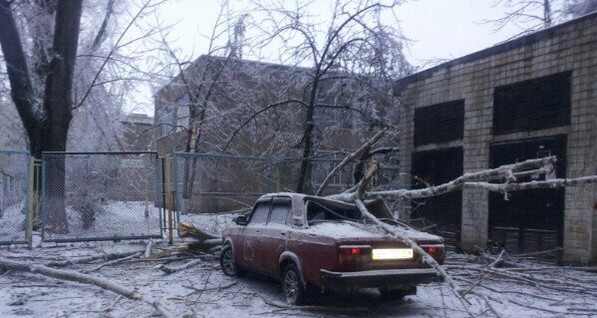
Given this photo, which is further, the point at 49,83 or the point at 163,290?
the point at 49,83

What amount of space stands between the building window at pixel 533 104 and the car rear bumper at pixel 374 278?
17.7ft

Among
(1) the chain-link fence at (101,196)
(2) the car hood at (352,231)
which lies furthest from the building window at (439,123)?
(1) the chain-link fence at (101,196)

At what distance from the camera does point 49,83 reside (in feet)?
41.5

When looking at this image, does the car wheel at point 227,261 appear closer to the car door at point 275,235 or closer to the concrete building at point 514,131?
the car door at point 275,235

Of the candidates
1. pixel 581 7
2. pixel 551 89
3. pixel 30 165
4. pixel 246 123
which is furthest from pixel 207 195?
pixel 581 7

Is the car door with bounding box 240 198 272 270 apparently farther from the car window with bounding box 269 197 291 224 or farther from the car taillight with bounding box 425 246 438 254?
the car taillight with bounding box 425 246 438 254

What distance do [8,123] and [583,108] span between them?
1755 cm

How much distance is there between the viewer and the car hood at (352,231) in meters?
5.94

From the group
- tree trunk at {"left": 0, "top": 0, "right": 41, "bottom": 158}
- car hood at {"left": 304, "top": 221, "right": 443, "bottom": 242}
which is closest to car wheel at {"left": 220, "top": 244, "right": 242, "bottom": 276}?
car hood at {"left": 304, "top": 221, "right": 443, "bottom": 242}

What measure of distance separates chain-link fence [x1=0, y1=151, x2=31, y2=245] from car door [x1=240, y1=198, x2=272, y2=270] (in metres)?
5.25

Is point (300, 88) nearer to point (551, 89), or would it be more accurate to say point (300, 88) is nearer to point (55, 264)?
point (551, 89)

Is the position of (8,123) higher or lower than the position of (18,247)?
higher

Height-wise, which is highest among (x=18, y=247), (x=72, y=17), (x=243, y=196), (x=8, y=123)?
(x=72, y=17)

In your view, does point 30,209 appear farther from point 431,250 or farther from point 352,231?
point 431,250
